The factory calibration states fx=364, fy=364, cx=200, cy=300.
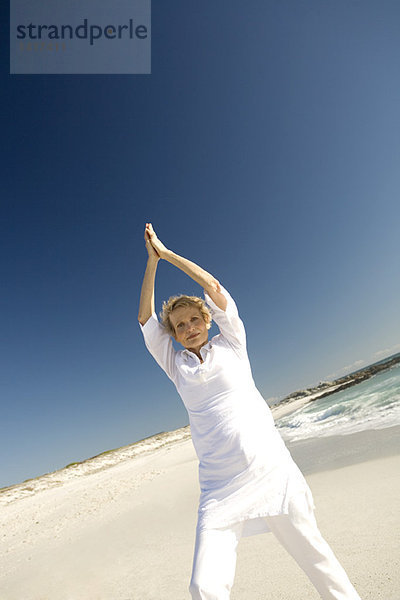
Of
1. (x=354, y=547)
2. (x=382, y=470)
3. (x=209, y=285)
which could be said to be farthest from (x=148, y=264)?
(x=382, y=470)

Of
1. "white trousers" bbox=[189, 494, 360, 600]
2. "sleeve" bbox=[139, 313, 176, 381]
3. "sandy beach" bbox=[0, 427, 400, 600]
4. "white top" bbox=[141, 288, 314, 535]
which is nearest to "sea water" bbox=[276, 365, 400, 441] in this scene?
"sandy beach" bbox=[0, 427, 400, 600]

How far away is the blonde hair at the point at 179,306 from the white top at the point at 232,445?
14cm

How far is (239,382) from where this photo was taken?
6.72 ft

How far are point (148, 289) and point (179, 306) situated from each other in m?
0.25

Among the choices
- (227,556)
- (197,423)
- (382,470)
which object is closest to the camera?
(227,556)

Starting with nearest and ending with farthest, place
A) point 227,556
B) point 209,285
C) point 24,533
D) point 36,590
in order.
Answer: point 227,556
point 209,285
point 36,590
point 24,533

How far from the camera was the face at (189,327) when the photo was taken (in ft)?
7.40

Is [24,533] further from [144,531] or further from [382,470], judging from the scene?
[382,470]

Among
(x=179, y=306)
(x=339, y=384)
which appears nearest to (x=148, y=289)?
(x=179, y=306)

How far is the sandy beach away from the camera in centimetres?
288

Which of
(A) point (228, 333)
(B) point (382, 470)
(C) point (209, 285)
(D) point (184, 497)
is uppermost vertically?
(C) point (209, 285)

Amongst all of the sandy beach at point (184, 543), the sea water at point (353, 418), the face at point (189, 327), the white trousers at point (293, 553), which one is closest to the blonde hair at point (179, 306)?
the face at point (189, 327)

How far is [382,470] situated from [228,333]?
11.8 feet

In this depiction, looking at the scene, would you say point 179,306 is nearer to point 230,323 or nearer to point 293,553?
point 230,323
